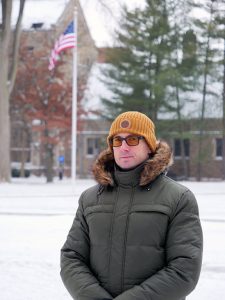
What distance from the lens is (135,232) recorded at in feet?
10.3

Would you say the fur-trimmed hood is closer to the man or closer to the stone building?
the man

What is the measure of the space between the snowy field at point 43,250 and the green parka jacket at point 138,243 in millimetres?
3555

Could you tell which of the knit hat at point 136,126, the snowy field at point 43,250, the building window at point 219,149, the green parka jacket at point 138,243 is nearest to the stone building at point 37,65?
the building window at point 219,149

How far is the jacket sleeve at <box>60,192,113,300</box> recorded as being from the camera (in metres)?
3.10

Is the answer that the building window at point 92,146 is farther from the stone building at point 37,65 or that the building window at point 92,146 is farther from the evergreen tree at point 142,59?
the evergreen tree at point 142,59

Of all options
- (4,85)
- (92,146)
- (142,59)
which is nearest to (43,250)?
(4,85)

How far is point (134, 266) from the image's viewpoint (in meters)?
3.12

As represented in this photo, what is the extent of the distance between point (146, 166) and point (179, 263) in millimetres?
564

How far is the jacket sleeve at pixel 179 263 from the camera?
2.99 m

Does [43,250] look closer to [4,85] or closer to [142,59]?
[4,85]

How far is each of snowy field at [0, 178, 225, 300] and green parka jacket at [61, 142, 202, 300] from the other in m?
3.55

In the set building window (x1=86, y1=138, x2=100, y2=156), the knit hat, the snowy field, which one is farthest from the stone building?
the knit hat

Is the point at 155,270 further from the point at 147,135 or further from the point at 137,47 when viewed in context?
the point at 137,47

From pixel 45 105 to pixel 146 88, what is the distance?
812 cm
